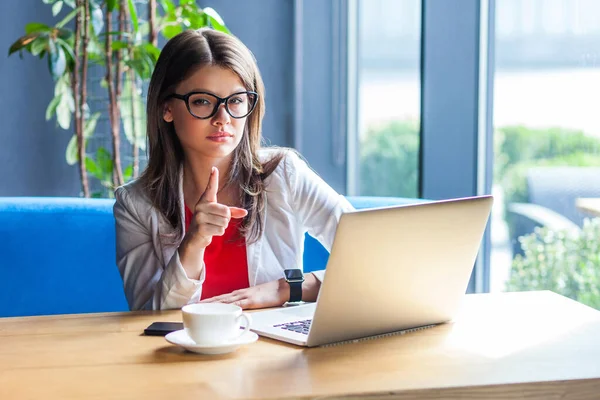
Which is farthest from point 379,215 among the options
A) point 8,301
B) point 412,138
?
point 412,138

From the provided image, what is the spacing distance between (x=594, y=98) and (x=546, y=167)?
28 cm

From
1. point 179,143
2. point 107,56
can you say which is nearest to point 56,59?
point 107,56

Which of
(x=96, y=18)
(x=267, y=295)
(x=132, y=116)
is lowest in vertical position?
(x=267, y=295)

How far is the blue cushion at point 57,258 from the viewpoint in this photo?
A: 236cm

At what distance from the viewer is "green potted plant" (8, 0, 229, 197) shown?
9.94ft

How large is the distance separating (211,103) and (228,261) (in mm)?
396

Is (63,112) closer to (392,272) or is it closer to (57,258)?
(57,258)

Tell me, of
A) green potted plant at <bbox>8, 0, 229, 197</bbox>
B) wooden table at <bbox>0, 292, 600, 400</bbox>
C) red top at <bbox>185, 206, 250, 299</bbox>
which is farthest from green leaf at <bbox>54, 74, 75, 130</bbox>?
wooden table at <bbox>0, 292, 600, 400</bbox>

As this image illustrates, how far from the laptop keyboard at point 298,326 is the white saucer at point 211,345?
3.8 inches

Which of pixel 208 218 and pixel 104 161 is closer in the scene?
pixel 208 218

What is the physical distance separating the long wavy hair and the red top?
0.11 ft

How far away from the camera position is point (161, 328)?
1381mm

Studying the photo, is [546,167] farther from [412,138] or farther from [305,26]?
[305,26]

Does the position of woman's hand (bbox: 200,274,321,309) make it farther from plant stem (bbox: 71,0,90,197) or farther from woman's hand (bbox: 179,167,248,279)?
plant stem (bbox: 71,0,90,197)
